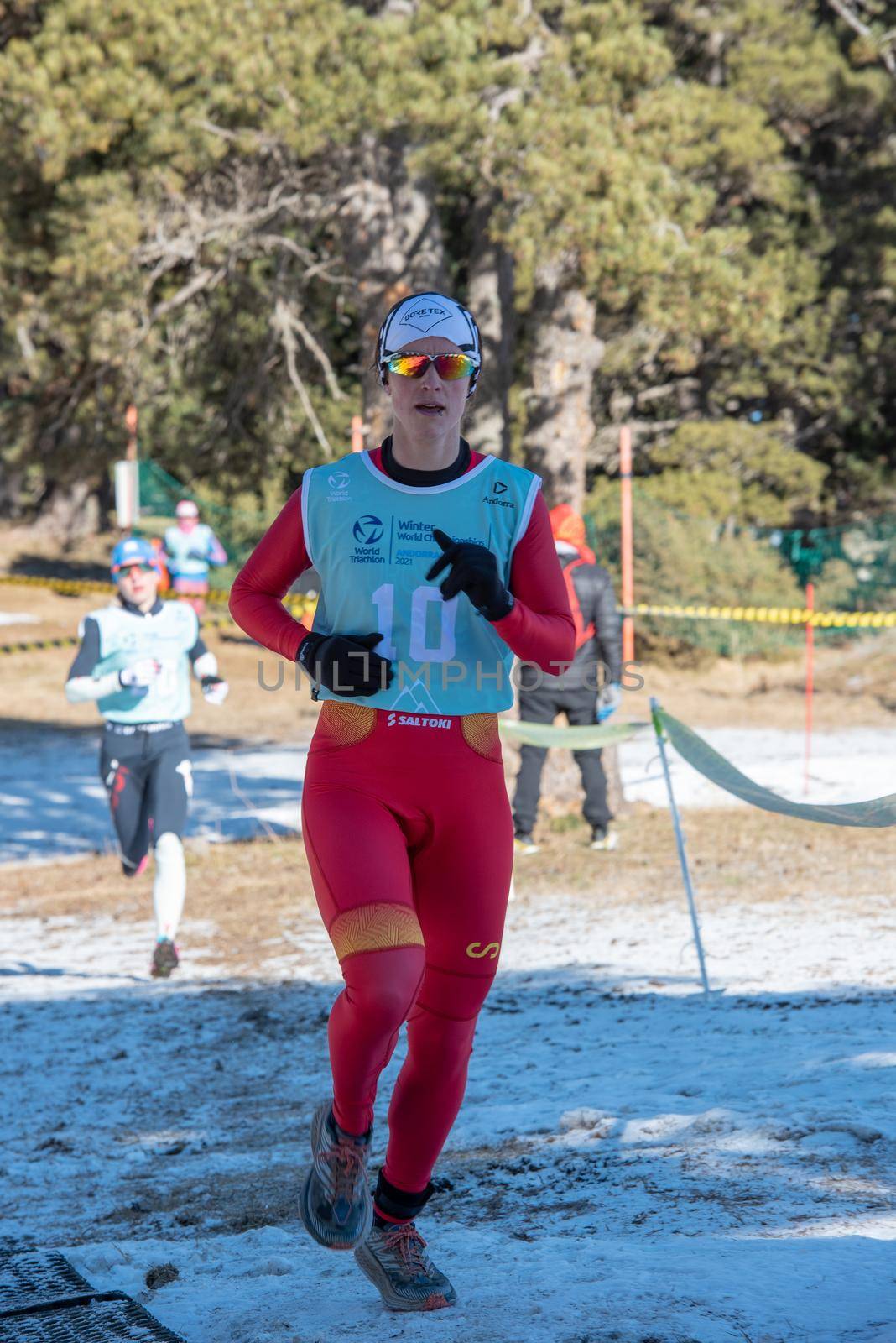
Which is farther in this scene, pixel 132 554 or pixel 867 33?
pixel 867 33

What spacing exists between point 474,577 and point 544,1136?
224 centimetres

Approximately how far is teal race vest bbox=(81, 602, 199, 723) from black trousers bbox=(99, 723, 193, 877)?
7cm

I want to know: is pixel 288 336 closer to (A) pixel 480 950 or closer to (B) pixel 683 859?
(B) pixel 683 859

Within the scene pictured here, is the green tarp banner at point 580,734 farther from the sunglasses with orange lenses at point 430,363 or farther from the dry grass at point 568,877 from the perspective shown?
the sunglasses with orange lenses at point 430,363

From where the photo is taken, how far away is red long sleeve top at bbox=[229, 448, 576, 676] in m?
3.41

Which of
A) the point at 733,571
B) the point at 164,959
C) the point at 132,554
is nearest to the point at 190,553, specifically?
the point at 733,571

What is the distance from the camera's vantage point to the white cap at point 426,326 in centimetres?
343

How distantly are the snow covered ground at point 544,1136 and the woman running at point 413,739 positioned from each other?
39 cm

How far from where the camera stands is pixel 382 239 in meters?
13.3

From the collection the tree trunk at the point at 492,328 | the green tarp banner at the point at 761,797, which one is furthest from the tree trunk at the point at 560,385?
the green tarp banner at the point at 761,797

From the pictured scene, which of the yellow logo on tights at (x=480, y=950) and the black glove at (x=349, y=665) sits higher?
the black glove at (x=349, y=665)

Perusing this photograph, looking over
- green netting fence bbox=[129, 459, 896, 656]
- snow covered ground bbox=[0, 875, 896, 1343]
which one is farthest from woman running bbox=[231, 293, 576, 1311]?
green netting fence bbox=[129, 459, 896, 656]

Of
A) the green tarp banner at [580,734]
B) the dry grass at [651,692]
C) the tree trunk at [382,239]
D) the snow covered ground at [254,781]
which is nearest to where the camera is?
the green tarp banner at [580,734]

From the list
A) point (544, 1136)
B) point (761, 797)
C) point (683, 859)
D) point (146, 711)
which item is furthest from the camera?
point (146, 711)
